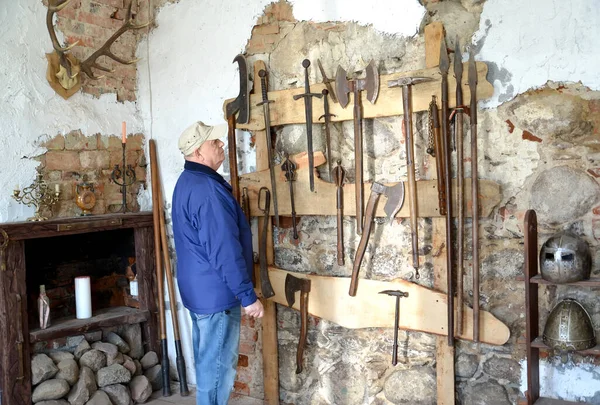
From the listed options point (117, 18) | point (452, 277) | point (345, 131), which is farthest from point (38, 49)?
point (452, 277)

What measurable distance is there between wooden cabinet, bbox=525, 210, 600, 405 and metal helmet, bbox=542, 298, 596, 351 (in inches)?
2.1

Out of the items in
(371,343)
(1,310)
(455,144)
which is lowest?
(371,343)

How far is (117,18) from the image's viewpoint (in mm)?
4051

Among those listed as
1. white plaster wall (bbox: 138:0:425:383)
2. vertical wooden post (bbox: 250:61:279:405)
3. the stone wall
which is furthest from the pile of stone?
the stone wall

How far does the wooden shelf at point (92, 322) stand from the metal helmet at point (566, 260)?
2.56 meters

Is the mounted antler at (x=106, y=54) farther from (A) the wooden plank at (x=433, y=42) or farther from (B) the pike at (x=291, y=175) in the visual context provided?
(A) the wooden plank at (x=433, y=42)

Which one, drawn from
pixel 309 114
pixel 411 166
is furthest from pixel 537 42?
pixel 309 114

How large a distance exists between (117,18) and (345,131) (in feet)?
6.17

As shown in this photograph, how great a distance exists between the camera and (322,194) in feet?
10.8

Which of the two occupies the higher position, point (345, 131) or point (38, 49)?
point (38, 49)

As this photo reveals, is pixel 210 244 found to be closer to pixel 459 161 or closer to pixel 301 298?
pixel 301 298

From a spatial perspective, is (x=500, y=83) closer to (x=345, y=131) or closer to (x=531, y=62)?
(x=531, y=62)

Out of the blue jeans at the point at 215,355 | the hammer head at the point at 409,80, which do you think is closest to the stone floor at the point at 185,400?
the blue jeans at the point at 215,355

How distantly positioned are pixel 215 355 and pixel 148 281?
1.29m
